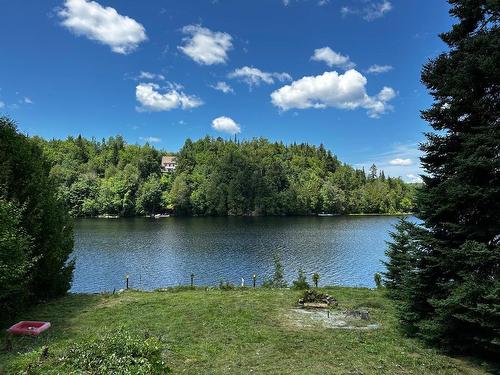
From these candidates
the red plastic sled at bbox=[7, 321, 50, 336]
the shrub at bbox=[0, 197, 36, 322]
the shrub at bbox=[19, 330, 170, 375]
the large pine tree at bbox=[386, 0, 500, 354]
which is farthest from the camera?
the red plastic sled at bbox=[7, 321, 50, 336]

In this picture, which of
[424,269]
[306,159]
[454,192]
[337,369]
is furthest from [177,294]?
[306,159]

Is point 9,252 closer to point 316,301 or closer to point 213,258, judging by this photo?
point 316,301

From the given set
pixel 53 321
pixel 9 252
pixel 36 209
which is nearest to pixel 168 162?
pixel 36 209

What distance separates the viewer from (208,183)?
129 m

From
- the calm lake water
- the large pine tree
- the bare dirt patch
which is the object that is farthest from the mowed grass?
the calm lake water

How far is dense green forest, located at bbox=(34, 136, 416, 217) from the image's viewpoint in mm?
124438

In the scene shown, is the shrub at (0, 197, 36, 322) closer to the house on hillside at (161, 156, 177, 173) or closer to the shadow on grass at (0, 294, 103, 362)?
the shadow on grass at (0, 294, 103, 362)

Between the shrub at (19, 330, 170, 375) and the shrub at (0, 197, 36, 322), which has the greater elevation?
the shrub at (0, 197, 36, 322)

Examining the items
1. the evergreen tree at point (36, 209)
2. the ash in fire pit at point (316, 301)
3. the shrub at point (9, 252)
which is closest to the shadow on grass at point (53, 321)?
the evergreen tree at point (36, 209)

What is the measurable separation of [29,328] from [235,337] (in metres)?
7.39

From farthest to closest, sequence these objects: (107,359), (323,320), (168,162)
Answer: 1. (168,162)
2. (323,320)
3. (107,359)

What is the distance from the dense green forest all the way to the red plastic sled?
105 meters

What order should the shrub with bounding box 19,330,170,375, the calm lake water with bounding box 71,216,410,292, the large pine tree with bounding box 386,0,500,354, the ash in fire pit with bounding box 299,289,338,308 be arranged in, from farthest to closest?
the calm lake water with bounding box 71,216,410,292, the ash in fire pit with bounding box 299,289,338,308, the large pine tree with bounding box 386,0,500,354, the shrub with bounding box 19,330,170,375

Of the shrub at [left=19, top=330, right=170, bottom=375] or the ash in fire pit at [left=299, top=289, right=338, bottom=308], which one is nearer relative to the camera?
the shrub at [left=19, top=330, right=170, bottom=375]
